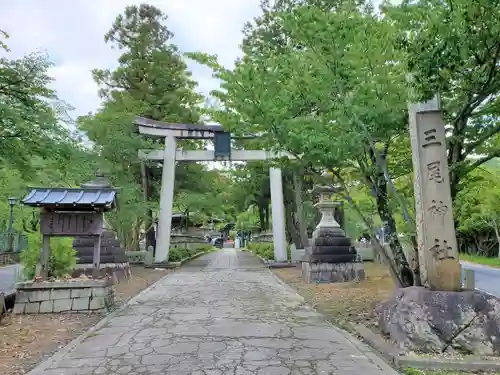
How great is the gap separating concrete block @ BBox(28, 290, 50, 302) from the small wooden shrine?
0.54m

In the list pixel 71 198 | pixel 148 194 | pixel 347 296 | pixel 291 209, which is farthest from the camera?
pixel 291 209

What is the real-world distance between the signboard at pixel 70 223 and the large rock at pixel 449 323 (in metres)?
6.48

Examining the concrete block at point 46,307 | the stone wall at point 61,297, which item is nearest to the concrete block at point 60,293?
the stone wall at point 61,297

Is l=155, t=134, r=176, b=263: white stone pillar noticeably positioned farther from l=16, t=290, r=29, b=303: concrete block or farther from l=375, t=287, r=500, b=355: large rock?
l=375, t=287, r=500, b=355: large rock

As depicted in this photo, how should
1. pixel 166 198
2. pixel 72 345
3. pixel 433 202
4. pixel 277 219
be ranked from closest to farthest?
1. pixel 433 202
2. pixel 72 345
3. pixel 166 198
4. pixel 277 219

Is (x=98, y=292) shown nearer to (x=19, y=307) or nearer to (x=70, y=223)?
(x=19, y=307)

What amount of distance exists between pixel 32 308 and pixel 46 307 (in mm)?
242

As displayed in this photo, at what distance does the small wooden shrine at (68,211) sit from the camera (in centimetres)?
842

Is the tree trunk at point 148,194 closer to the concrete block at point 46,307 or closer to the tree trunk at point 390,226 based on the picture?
the concrete block at point 46,307

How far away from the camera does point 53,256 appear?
902 centimetres

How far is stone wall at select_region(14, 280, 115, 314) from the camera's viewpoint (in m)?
7.90

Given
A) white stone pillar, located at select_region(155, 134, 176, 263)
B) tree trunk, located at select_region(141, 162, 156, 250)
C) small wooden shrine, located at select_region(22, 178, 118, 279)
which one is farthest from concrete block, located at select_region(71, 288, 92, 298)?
white stone pillar, located at select_region(155, 134, 176, 263)

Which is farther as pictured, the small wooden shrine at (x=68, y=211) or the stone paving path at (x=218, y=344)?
the small wooden shrine at (x=68, y=211)

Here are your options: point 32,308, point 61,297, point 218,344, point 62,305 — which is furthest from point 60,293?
point 218,344
